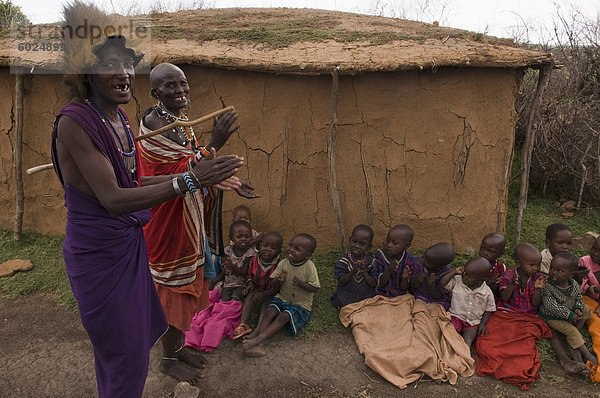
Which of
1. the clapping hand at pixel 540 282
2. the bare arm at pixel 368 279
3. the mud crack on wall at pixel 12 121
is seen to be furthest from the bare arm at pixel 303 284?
the mud crack on wall at pixel 12 121

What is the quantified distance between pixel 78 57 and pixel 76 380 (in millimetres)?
2142

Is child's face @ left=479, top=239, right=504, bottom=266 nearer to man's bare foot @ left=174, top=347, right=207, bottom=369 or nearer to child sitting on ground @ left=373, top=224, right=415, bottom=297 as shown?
child sitting on ground @ left=373, top=224, right=415, bottom=297

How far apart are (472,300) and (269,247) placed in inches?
62.3

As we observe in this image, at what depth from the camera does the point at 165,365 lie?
289cm

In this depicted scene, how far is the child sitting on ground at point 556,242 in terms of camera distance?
12.0 ft

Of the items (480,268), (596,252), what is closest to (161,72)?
(480,268)

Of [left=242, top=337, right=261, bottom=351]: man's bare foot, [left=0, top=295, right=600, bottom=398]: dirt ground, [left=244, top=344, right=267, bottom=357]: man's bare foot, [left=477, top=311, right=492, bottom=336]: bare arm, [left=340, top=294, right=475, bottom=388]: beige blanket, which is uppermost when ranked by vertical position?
[left=477, top=311, right=492, bottom=336]: bare arm

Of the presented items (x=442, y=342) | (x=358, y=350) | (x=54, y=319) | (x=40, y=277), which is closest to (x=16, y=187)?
(x=40, y=277)

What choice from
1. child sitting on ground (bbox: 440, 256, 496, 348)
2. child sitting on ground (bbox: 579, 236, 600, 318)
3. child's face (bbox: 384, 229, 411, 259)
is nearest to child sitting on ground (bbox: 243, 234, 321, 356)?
child's face (bbox: 384, 229, 411, 259)

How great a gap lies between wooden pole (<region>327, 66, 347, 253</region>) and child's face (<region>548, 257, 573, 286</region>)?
175cm

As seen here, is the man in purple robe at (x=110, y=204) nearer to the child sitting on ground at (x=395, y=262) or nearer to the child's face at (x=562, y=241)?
the child sitting on ground at (x=395, y=262)

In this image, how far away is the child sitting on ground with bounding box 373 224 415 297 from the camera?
3477 mm

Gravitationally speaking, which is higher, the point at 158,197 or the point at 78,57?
the point at 78,57

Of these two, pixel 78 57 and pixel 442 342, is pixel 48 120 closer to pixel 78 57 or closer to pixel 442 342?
pixel 78 57
